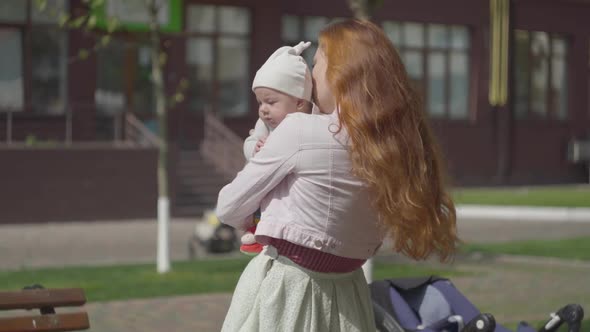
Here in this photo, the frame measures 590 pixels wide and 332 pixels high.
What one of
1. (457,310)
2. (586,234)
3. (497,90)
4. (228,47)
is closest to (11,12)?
(228,47)

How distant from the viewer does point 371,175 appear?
331cm

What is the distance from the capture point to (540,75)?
34938 millimetres

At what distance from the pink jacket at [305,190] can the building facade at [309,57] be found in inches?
580

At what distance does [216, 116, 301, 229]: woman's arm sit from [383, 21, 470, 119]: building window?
2874 cm

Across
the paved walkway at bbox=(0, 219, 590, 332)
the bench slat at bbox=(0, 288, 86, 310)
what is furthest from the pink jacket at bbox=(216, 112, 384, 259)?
the paved walkway at bbox=(0, 219, 590, 332)

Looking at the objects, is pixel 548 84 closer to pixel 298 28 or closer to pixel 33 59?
pixel 298 28

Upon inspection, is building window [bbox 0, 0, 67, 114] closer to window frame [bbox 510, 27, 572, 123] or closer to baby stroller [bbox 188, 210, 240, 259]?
baby stroller [bbox 188, 210, 240, 259]

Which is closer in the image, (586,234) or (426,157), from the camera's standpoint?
(426,157)

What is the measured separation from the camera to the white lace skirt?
3.40 m

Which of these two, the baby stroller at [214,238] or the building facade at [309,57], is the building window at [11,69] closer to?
the building facade at [309,57]

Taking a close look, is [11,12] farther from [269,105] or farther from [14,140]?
[269,105]

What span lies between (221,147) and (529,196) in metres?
9.16

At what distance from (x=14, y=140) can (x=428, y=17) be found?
46.2 ft

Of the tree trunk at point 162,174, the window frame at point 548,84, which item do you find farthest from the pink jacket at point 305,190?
the window frame at point 548,84
